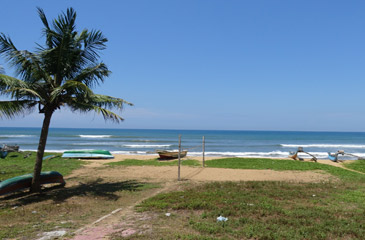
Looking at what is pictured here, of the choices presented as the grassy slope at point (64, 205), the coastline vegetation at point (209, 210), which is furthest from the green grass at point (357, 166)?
the grassy slope at point (64, 205)

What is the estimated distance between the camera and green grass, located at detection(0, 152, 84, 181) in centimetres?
1375

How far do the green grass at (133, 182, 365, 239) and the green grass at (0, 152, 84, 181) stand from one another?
30.5 feet

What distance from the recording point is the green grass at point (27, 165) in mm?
13750

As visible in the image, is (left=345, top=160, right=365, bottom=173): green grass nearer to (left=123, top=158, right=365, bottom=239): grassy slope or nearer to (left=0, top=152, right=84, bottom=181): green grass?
(left=123, top=158, right=365, bottom=239): grassy slope

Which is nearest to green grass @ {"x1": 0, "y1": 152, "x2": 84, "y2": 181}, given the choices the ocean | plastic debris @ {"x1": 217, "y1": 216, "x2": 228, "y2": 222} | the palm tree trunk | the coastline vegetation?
the palm tree trunk

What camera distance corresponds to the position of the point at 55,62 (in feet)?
29.1

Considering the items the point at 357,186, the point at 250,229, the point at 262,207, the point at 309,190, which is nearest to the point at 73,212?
the point at 250,229

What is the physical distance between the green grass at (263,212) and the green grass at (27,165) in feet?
30.5

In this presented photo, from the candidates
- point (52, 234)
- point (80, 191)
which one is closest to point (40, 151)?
point (80, 191)

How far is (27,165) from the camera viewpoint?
54.8ft

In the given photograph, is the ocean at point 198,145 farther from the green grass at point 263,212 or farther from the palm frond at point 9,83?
the palm frond at point 9,83

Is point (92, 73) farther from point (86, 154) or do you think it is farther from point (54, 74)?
point (86, 154)

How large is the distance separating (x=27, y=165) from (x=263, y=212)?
1620 cm

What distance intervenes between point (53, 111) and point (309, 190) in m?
9.58
